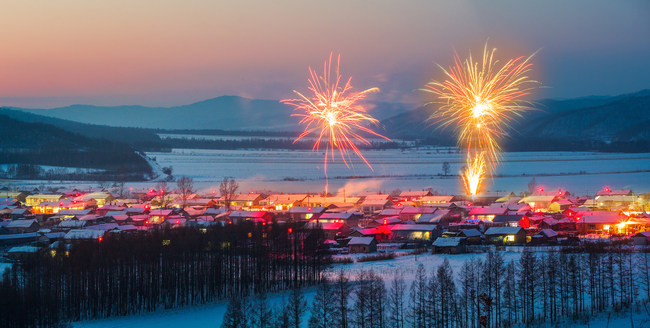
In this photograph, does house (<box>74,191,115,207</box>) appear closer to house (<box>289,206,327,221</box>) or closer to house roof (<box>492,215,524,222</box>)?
house (<box>289,206,327,221</box>)

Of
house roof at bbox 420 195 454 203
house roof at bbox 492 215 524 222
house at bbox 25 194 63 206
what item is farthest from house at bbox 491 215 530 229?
house at bbox 25 194 63 206

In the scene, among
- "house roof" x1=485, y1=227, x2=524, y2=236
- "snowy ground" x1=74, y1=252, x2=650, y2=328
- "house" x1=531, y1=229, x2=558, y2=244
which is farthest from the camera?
"house roof" x1=485, y1=227, x2=524, y2=236

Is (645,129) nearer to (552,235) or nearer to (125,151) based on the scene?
(125,151)

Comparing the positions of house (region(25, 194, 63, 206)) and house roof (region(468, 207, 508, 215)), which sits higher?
house (region(25, 194, 63, 206))

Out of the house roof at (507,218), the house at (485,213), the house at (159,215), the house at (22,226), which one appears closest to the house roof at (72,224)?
the house at (22,226)

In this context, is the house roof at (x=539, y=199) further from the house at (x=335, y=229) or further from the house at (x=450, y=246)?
the house at (x=450, y=246)

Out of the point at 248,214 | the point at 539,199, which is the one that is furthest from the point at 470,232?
the point at 539,199

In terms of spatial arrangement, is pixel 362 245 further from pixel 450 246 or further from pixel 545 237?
pixel 545 237
